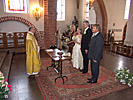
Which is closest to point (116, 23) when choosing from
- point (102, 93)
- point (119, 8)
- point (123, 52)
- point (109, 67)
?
point (119, 8)

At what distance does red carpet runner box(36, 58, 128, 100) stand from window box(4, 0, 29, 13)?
560 cm

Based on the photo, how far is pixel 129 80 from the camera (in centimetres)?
436

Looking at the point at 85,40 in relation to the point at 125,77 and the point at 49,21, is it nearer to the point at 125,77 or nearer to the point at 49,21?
the point at 125,77

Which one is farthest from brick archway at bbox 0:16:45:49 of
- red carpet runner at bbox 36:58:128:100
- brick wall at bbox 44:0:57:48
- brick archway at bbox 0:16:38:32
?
red carpet runner at bbox 36:58:128:100

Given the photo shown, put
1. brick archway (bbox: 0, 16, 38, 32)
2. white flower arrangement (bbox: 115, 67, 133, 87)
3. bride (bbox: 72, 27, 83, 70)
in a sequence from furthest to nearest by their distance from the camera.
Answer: brick archway (bbox: 0, 16, 38, 32), bride (bbox: 72, 27, 83, 70), white flower arrangement (bbox: 115, 67, 133, 87)

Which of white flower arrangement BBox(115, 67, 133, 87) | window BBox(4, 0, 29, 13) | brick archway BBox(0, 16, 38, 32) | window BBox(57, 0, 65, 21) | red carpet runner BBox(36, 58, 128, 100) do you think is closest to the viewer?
red carpet runner BBox(36, 58, 128, 100)

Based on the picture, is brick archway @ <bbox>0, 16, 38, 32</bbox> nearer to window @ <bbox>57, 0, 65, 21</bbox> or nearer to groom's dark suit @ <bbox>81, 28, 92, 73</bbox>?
groom's dark suit @ <bbox>81, 28, 92, 73</bbox>

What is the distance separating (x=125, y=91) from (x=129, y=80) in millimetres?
467

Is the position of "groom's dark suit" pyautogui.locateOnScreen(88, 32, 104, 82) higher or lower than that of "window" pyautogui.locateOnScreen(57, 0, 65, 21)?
lower

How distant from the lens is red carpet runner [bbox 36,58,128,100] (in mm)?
3762

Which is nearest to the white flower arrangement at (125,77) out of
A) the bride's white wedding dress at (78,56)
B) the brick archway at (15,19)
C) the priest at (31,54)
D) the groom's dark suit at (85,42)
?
the groom's dark suit at (85,42)

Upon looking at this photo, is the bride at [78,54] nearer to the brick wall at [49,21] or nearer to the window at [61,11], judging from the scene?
the brick wall at [49,21]

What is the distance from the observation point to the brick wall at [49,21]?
360 inches

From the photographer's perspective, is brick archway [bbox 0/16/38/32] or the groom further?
brick archway [bbox 0/16/38/32]
